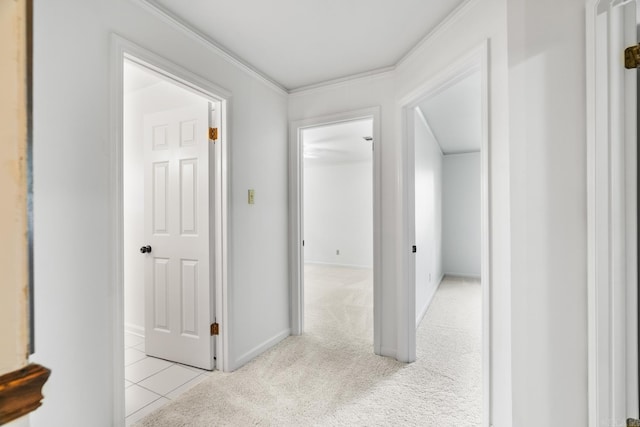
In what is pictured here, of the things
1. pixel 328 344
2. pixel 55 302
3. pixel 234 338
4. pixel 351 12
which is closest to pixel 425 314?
pixel 328 344

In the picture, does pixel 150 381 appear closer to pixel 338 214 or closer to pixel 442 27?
pixel 442 27

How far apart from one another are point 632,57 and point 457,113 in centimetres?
281

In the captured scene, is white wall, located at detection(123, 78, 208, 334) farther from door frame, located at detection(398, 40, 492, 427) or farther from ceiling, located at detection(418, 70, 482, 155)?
ceiling, located at detection(418, 70, 482, 155)

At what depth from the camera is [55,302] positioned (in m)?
1.39

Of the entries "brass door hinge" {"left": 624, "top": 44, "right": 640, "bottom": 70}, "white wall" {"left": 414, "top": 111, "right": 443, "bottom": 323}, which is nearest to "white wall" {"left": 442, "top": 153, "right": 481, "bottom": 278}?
"white wall" {"left": 414, "top": 111, "right": 443, "bottom": 323}

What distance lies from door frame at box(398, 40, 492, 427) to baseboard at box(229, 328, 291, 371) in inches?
45.4

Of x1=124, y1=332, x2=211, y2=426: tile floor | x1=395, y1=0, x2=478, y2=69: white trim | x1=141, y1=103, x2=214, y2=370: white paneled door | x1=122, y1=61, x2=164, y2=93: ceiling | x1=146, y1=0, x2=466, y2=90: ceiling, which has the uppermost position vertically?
x1=146, y1=0, x2=466, y2=90: ceiling

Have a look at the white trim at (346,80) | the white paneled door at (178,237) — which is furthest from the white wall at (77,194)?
the white trim at (346,80)

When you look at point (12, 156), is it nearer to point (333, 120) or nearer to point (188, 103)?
point (188, 103)

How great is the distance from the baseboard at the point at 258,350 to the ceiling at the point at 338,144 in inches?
89.1

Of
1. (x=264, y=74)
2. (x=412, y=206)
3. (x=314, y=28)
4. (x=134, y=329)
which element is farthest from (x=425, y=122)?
(x=134, y=329)

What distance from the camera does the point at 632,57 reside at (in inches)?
42.2

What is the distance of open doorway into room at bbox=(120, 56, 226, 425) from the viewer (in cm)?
239

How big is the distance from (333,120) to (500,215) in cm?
181
